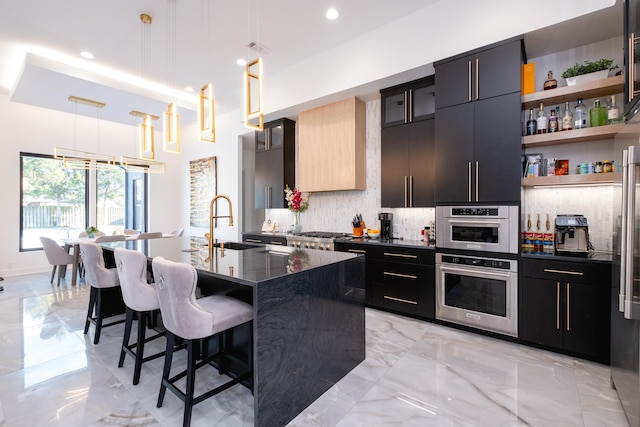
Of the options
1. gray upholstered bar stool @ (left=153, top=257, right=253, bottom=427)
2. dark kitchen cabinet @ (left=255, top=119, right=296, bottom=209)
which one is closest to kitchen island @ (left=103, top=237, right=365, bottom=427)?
gray upholstered bar stool @ (left=153, top=257, right=253, bottom=427)

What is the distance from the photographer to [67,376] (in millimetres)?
2301

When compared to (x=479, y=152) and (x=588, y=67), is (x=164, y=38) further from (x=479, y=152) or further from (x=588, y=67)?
(x=588, y=67)

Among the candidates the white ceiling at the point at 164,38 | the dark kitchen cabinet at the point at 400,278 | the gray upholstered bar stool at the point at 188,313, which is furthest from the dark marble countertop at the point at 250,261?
the white ceiling at the point at 164,38

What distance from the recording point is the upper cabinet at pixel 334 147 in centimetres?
426

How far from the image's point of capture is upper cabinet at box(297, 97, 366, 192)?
4.26 m

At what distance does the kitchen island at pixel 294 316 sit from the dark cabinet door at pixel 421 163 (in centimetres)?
169

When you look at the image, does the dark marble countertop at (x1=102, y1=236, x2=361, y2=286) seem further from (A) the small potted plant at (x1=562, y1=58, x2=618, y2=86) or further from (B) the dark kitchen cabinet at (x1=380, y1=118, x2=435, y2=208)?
(A) the small potted plant at (x1=562, y1=58, x2=618, y2=86)

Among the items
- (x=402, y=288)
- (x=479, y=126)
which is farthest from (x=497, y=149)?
(x=402, y=288)

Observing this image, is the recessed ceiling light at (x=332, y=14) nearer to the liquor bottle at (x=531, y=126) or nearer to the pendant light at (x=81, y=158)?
the liquor bottle at (x=531, y=126)

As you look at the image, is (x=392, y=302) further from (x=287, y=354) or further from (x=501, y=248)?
(x=287, y=354)

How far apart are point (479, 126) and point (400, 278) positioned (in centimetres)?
191

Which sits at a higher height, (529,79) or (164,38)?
(164,38)

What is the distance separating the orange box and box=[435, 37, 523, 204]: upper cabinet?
11 cm

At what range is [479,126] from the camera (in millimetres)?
2982
